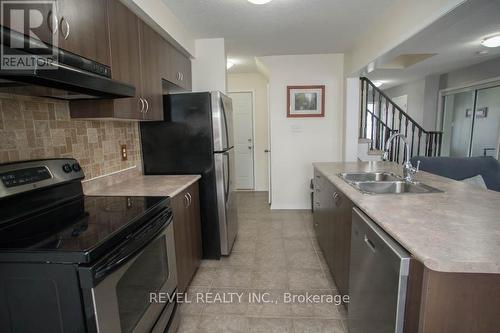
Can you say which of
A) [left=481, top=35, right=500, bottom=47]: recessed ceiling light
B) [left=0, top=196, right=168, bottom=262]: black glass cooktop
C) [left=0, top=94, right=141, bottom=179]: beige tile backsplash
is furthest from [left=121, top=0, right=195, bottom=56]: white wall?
[left=481, top=35, right=500, bottom=47]: recessed ceiling light

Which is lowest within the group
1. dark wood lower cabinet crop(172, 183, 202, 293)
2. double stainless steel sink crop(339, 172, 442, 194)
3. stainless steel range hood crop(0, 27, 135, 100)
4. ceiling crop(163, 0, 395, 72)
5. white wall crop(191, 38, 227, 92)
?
dark wood lower cabinet crop(172, 183, 202, 293)

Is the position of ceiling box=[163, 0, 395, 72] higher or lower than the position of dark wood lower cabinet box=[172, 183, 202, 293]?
higher

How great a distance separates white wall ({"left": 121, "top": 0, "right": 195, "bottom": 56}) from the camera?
182cm

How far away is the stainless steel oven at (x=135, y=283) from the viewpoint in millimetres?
919

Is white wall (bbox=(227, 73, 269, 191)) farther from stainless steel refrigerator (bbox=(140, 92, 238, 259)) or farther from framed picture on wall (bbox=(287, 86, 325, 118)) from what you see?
stainless steel refrigerator (bbox=(140, 92, 238, 259))

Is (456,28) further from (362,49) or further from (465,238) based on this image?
(465,238)

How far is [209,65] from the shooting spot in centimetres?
308

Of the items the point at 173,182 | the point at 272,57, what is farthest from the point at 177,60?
the point at 272,57

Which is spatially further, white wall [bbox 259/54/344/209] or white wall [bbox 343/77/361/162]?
white wall [bbox 259/54/344/209]

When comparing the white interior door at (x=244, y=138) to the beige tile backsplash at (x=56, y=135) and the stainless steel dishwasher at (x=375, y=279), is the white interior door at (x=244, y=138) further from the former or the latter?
the stainless steel dishwasher at (x=375, y=279)

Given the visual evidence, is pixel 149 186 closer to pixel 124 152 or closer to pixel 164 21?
pixel 124 152

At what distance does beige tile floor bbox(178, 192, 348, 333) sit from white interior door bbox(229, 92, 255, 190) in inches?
75.9

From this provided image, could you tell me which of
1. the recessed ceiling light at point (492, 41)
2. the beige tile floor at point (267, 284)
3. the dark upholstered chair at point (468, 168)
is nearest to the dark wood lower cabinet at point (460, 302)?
the beige tile floor at point (267, 284)

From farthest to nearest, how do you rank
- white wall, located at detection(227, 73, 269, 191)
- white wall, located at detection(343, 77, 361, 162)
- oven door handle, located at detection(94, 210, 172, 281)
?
white wall, located at detection(227, 73, 269, 191) < white wall, located at detection(343, 77, 361, 162) < oven door handle, located at detection(94, 210, 172, 281)
